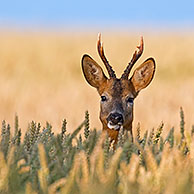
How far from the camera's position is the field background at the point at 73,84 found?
1454 cm

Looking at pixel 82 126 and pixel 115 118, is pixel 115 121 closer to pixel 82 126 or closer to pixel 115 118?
pixel 115 118

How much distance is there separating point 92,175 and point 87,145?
826 mm

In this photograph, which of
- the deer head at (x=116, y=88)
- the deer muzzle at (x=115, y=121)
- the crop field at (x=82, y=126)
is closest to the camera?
the crop field at (x=82, y=126)

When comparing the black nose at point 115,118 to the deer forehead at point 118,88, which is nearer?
the black nose at point 115,118

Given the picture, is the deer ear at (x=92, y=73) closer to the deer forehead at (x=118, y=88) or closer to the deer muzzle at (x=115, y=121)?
the deer forehead at (x=118, y=88)

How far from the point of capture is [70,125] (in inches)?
522

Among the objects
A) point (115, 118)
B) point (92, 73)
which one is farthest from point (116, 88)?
point (115, 118)

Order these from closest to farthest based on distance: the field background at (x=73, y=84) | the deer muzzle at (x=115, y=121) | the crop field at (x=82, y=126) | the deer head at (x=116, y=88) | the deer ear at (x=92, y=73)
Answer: the crop field at (x=82, y=126)
the deer muzzle at (x=115, y=121)
the deer head at (x=116, y=88)
the deer ear at (x=92, y=73)
the field background at (x=73, y=84)

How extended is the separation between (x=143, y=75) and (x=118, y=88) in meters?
0.40

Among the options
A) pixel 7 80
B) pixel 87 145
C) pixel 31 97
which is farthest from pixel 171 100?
pixel 87 145

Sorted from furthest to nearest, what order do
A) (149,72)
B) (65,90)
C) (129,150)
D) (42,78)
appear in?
1. (42,78)
2. (65,90)
3. (149,72)
4. (129,150)

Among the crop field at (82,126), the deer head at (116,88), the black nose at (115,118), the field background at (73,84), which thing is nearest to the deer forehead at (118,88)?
the deer head at (116,88)

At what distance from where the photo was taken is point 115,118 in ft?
20.8

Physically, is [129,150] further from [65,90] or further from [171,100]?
[65,90]
